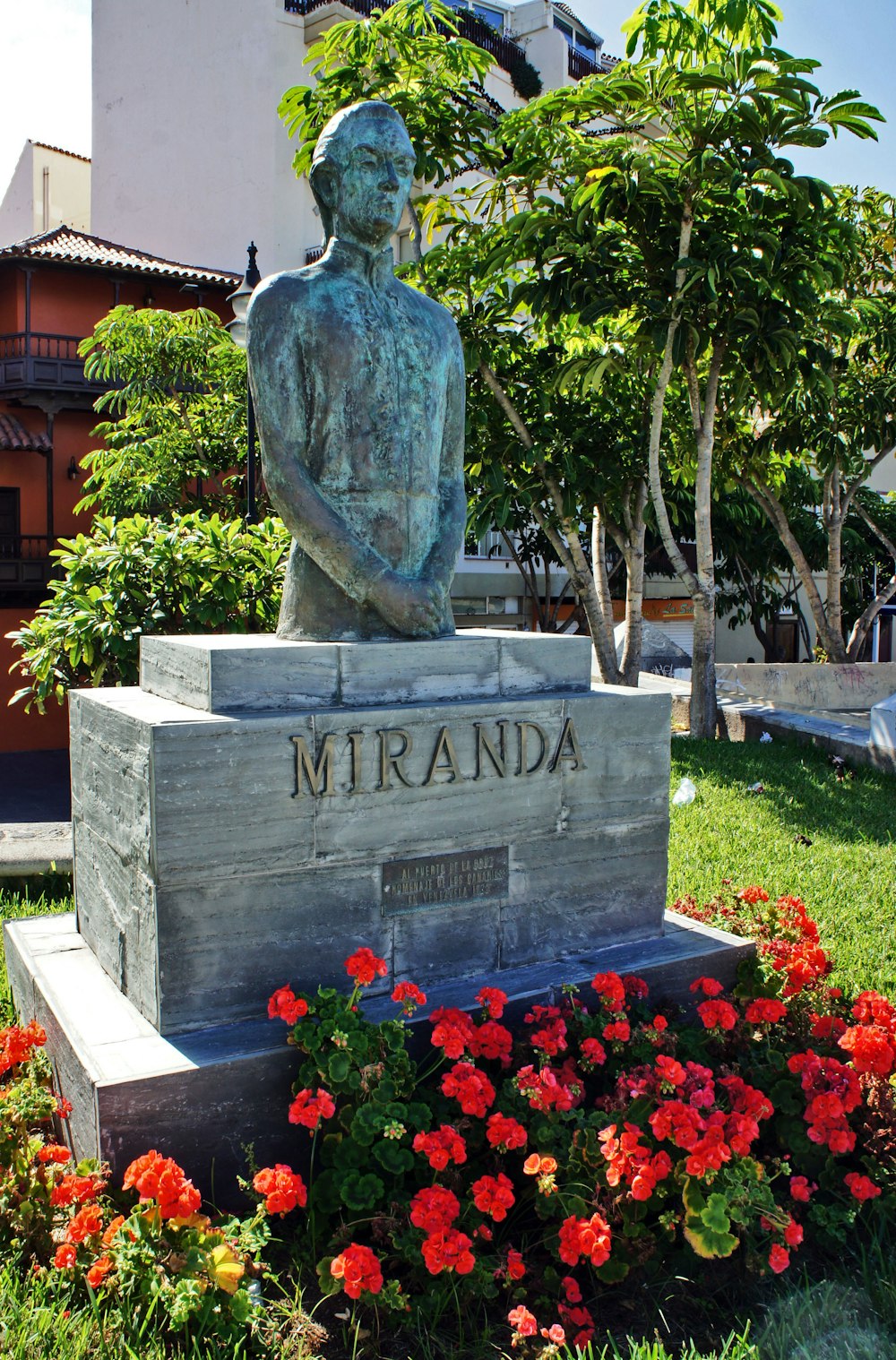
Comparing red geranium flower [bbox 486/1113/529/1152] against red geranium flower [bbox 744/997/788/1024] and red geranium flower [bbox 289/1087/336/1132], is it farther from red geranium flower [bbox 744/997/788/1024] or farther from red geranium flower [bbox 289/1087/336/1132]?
red geranium flower [bbox 744/997/788/1024]

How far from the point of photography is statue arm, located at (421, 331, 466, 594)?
386cm

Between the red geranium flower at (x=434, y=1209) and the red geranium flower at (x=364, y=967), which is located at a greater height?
the red geranium flower at (x=364, y=967)

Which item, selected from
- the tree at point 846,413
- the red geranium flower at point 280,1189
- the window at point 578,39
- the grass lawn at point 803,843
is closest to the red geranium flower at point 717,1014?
the red geranium flower at point 280,1189

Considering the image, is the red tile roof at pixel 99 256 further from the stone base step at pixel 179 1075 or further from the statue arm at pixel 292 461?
the stone base step at pixel 179 1075

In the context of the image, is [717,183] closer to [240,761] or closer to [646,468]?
[646,468]

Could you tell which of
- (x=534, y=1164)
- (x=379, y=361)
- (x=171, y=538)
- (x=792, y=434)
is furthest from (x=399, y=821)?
(x=792, y=434)

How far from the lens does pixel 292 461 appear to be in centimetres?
362

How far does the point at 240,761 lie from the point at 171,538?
4.16 metres

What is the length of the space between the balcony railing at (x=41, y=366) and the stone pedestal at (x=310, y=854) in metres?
17.4

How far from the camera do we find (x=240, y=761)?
3232 mm

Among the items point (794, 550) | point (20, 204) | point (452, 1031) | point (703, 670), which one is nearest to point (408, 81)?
point (703, 670)

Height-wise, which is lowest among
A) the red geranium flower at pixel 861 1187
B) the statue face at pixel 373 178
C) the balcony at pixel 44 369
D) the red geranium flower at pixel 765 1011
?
the red geranium flower at pixel 861 1187

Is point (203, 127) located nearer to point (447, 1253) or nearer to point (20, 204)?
point (20, 204)

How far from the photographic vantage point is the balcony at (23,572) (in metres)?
18.8
